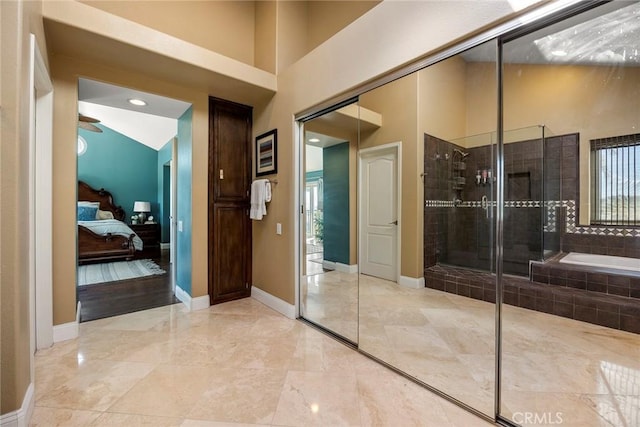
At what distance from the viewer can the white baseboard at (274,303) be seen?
2.83 m

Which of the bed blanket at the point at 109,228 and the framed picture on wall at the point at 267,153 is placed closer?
the framed picture on wall at the point at 267,153

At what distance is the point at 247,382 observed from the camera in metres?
1.76

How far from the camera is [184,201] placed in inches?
127

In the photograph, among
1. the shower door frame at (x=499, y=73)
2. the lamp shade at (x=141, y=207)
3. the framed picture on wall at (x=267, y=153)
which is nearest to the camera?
the shower door frame at (x=499, y=73)

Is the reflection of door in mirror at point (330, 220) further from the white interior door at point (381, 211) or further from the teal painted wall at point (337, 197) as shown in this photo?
the white interior door at point (381, 211)

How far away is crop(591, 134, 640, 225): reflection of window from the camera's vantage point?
8.34 ft

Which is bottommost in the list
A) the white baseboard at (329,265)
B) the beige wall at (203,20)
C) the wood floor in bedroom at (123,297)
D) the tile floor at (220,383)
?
the tile floor at (220,383)

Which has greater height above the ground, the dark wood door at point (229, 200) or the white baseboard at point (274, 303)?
the dark wood door at point (229, 200)

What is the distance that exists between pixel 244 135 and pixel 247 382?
2.76 m

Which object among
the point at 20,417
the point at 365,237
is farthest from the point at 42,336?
the point at 365,237

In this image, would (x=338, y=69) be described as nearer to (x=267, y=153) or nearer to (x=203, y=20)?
(x=267, y=153)

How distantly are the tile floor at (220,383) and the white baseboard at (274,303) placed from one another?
26 cm

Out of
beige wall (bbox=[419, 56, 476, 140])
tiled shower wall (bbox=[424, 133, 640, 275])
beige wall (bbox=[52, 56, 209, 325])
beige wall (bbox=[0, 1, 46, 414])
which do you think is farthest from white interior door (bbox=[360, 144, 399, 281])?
beige wall (bbox=[52, 56, 209, 325])

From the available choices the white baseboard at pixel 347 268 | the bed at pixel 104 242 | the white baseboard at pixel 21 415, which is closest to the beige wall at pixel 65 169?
the white baseboard at pixel 21 415
